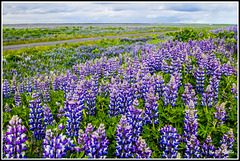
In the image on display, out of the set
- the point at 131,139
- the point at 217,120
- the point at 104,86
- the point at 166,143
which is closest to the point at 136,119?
the point at 131,139

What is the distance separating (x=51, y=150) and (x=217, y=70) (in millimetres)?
4563

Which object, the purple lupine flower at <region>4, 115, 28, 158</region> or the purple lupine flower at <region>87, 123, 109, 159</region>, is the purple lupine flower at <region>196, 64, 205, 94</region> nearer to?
the purple lupine flower at <region>87, 123, 109, 159</region>

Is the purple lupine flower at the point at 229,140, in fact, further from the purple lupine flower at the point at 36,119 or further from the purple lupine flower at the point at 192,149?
the purple lupine flower at the point at 36,119

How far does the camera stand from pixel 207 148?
280 cm

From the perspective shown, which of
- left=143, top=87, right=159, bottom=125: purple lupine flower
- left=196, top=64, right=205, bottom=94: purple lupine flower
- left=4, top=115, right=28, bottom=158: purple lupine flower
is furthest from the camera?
left=196, top=64, right=205, bottom=94: purple lupine flower

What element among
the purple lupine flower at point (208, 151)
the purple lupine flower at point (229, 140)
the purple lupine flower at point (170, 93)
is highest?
the purple lupine flower at point (170, 93)

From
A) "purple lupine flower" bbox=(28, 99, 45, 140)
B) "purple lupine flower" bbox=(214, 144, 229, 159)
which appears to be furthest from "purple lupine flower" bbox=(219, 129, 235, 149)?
"purple lupine flower" bbox=(28, 99, 45, 140)

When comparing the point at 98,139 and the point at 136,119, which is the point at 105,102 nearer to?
the point at 136,119

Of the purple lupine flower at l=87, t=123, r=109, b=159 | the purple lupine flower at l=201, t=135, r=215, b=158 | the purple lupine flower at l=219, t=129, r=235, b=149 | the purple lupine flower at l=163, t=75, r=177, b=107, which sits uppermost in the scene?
the purple lupine flower at l=163, t=75, r=177, b=107

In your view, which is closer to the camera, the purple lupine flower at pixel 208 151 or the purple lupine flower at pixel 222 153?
the purple lupine flower at pixel 222 153

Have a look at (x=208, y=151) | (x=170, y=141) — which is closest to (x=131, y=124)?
Answer: (x=170, y=141)

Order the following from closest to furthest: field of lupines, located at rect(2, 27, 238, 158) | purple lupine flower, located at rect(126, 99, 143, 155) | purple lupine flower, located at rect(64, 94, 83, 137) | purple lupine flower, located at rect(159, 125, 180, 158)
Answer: field of lupines, located at rect(2, 27, 238, 158)
purple lupine flower, located at rect(159, 125, 180, 158)
purple lupine flower, located at rect(126, 99, 143, 155)
purple lupine flower, located at rect(64, 94, 83, 137)

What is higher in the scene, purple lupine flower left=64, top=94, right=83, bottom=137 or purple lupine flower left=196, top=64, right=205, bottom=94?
purple lupine flower left=196, top=64, right=205, bottom=94

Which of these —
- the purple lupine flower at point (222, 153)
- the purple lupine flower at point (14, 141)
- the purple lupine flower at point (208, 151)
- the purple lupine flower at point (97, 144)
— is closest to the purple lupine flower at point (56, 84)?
the purple lupine flower at point (14, 141)
